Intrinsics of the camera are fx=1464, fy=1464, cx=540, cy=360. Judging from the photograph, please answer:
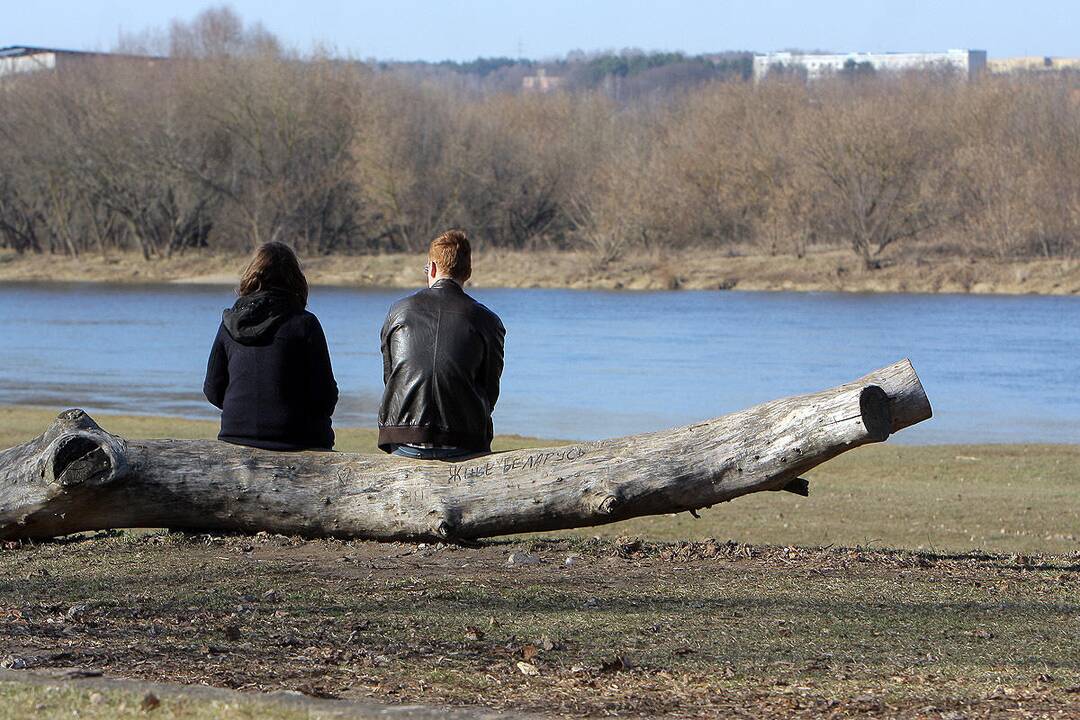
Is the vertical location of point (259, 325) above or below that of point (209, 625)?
above

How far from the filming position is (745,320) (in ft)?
159

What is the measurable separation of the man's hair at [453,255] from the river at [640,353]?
1491cm

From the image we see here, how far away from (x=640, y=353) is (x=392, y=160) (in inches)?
1428

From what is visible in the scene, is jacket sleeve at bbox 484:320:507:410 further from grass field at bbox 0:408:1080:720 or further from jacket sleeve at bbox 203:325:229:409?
jacket sleeve at bbox 203:325:229:409

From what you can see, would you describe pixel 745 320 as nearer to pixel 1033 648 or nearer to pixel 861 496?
pixel 861 496

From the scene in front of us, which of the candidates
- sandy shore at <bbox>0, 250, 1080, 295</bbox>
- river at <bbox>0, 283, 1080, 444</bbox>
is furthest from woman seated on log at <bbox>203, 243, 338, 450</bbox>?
sandy shore at <bbox>0, 250, 1080, 295</bbox>

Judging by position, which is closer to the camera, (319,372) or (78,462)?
(78,462)

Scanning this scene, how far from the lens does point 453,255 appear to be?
736 cm

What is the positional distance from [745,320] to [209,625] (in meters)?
43.4

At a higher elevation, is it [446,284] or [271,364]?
[446,284]

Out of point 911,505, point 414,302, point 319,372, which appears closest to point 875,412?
point 414,302

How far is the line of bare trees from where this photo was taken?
67312 millimetres

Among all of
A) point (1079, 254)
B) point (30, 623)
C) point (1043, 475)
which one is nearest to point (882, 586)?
point (30, 623)

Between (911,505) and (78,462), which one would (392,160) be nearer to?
(911,505)
